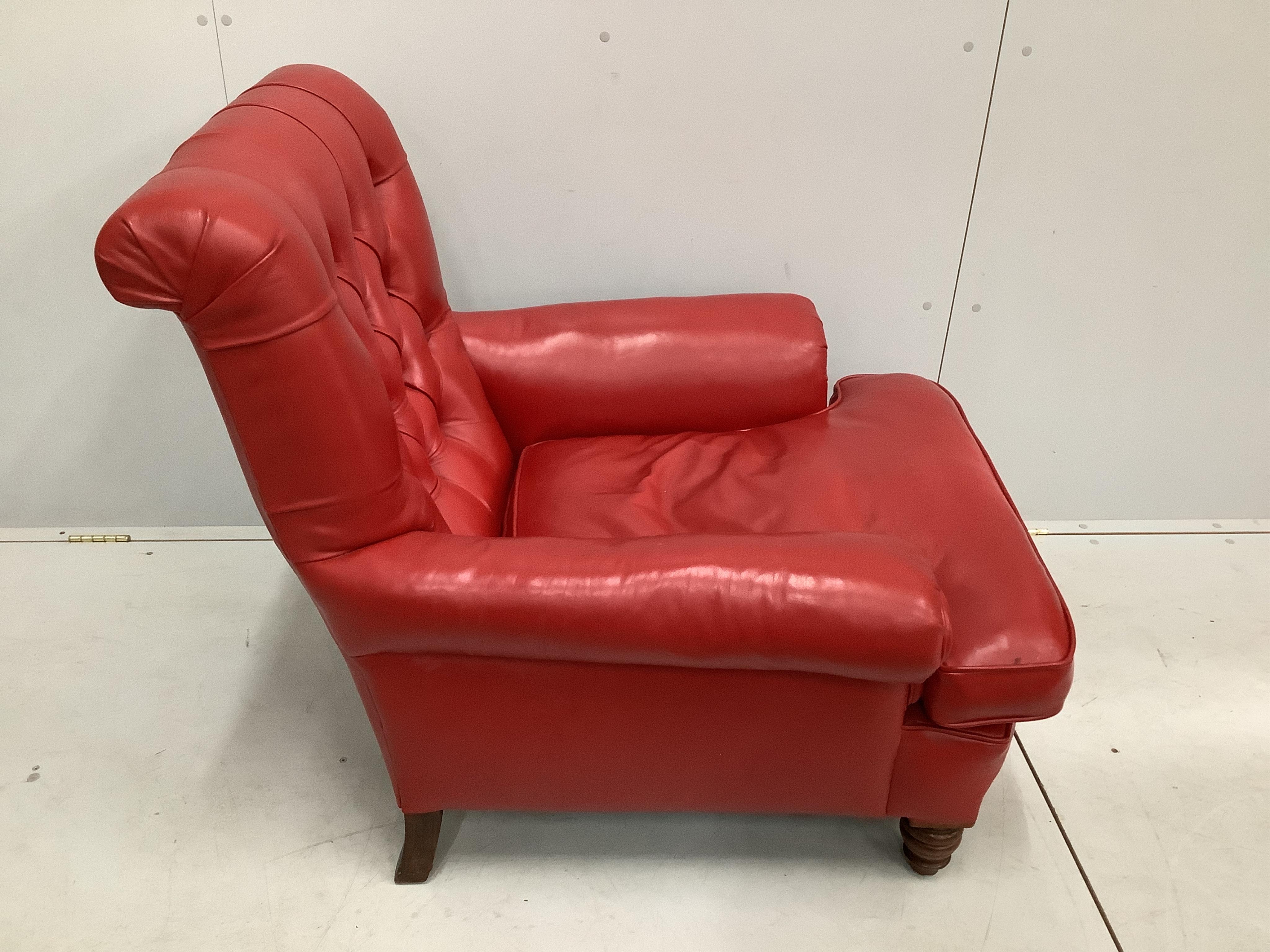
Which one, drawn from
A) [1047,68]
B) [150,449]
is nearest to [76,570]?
[150,449]

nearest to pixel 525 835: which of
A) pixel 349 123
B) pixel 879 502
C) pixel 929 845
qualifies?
pixel 929 845

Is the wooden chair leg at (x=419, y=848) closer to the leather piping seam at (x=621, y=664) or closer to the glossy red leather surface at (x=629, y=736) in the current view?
the glossy red leather surface at (x=629, y=736)

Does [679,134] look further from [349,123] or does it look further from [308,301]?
[308,301]

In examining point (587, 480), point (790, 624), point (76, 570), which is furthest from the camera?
point (76, 570)

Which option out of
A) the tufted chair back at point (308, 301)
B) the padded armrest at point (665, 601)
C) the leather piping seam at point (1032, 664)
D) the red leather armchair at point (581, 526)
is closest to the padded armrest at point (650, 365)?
the red leather armchair at point (581, 526)

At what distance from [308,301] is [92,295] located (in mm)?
1144

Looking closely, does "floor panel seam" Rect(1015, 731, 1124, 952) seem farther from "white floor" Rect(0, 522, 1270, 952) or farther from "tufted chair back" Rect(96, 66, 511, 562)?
"tufted chair back" Rect(96, 66, 511, 562)

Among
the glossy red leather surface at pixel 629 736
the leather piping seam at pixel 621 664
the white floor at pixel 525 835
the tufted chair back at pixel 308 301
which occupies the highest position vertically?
the tufted chair back at pixel 308 301

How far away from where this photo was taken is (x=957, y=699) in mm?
1108

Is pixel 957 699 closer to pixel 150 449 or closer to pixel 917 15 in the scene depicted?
pixel 917 15

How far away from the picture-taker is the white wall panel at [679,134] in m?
1.55

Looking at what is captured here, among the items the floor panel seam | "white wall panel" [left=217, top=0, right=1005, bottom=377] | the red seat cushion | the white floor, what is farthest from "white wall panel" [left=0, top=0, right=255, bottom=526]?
the floor panel seam

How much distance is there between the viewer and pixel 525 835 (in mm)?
1397

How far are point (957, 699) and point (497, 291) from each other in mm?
1126
